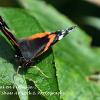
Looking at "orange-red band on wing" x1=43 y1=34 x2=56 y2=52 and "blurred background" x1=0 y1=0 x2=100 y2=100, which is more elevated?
"blurred background" x1=0 y1=0 x2=100 y2=100

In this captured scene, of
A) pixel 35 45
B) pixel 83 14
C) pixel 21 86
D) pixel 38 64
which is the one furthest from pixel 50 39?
pixel 83 14

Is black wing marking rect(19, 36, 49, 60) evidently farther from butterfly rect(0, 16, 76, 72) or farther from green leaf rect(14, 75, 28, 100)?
green leaf rect(14, 75, 28, 100)

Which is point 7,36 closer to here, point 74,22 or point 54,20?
point 54,20

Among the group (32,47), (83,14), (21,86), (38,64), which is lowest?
(21,86)

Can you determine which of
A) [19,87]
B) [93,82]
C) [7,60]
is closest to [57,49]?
[93,82]

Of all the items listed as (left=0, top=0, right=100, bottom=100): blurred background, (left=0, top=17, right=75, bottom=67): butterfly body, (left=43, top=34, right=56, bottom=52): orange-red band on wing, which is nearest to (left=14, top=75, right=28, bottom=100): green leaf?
(left=0, top=17, right=75, bottom=67): butterfly body

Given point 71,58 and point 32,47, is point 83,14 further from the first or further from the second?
point 32,47

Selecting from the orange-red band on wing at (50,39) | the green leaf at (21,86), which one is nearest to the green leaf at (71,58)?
the orange-red band on wing at (50,39)
